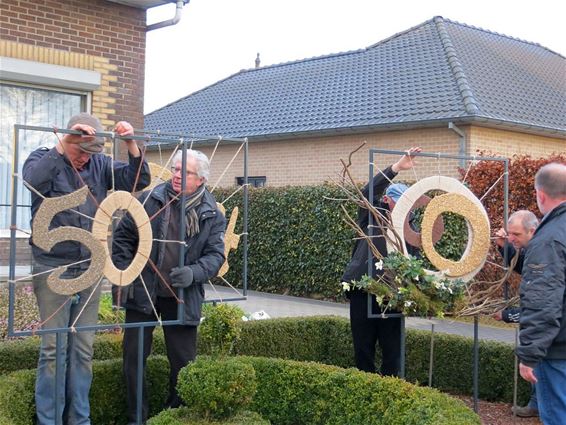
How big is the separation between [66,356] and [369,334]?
227cm

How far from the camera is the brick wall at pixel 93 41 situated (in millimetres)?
8133

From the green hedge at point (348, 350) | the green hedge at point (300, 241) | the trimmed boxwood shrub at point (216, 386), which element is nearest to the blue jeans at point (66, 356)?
the trimmed boxwood shrub at point (216, 386)

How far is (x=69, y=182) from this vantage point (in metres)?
4.42

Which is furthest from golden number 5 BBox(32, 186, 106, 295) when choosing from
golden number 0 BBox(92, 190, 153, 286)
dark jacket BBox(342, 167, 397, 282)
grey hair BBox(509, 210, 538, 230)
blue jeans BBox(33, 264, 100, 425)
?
grey hair BBox(509, 210, 538, 230)

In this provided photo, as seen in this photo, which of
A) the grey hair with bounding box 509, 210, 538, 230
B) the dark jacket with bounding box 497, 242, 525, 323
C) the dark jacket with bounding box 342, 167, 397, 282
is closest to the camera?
the grey hair with bounding box 509, 210, 538, 230

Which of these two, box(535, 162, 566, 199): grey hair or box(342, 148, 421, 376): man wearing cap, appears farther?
box(342, 148, 421, 376): man wearing cap

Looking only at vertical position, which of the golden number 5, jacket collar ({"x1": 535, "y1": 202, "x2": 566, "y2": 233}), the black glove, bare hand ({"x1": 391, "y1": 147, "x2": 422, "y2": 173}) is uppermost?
bare hand ({"x1": 391, "y1": 147, "x2": 422, "y2": 173})

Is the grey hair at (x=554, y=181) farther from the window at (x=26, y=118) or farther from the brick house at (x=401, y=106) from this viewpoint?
the brick house at (x=401, y=106)

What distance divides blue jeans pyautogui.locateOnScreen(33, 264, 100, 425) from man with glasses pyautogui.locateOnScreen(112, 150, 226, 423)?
1.14 ft

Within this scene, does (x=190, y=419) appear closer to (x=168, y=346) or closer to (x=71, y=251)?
(x=168, y=346)

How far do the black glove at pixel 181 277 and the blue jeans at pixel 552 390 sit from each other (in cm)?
215

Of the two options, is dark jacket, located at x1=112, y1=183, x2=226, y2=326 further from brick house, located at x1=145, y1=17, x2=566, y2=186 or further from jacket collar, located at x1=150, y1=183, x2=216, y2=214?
brick house, located at x1=145, y1=17, x2=566, y2=186

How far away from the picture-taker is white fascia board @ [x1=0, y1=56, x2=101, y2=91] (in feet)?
26.5

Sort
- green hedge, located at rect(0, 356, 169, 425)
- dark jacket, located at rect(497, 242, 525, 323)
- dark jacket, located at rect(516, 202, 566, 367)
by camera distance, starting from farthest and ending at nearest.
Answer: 1. dark jacket, located at rect(497, 242, 525, 323)
2. green hedge, located at rect(0, 356, 169, 425)
3. dark jacket, located at rect(516, 202, 566, 367)
